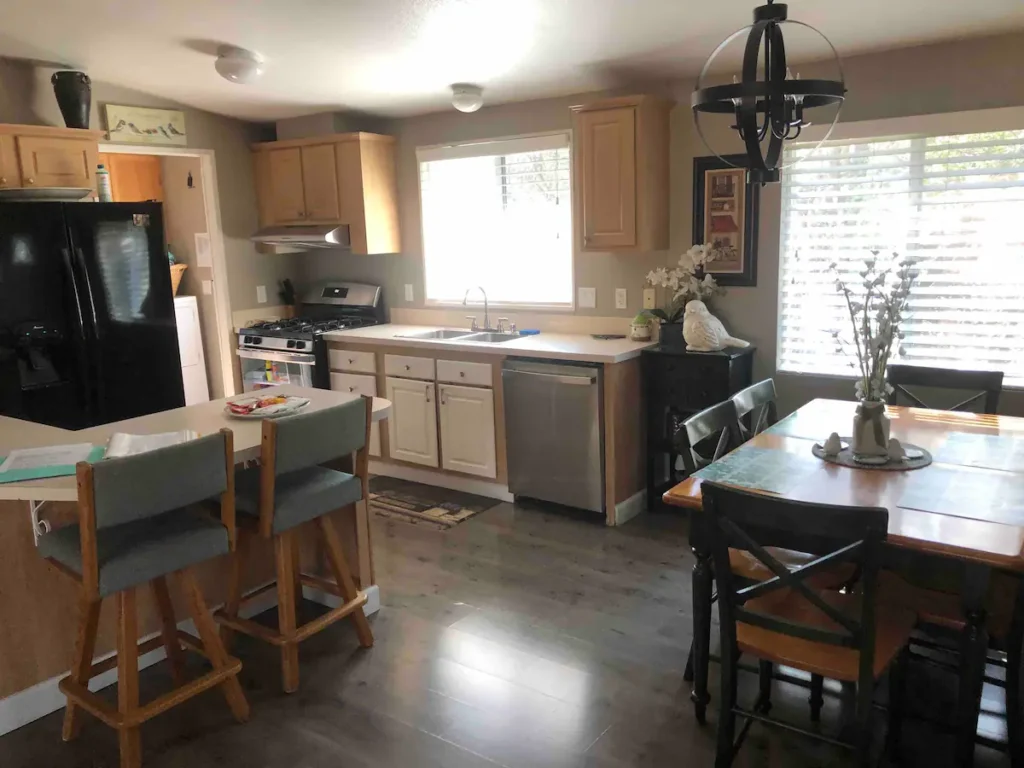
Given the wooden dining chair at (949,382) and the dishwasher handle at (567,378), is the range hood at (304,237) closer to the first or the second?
the dishwasher handle at (567,378)

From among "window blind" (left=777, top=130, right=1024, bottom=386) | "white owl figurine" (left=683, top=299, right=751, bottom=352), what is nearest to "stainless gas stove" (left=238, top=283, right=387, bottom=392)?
"white owl figurine" (left=683, top=299, right=751, bottom=352)

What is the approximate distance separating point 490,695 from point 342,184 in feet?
11.3

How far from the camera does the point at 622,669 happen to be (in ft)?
8.72

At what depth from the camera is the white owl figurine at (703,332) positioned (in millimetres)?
3848

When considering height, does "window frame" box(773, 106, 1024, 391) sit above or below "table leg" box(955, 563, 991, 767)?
above

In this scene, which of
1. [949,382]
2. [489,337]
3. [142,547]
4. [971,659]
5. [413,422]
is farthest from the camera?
[489,337]

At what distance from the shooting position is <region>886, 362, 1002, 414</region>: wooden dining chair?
3039 millimetres

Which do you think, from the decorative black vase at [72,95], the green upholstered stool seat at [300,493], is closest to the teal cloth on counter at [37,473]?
the green upholstered stool seat at [300,493]

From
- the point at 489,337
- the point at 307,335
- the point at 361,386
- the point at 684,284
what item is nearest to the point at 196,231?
the point at 307,335

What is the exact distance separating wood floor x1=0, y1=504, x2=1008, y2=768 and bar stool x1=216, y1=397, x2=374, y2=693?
0.17 m

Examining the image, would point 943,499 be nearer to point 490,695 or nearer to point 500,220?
point 490,695

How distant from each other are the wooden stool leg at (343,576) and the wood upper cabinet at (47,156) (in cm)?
254

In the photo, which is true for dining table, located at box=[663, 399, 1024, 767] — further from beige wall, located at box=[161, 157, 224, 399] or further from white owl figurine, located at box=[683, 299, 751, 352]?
beige wall, located at box=[161, 157, 224, 399]

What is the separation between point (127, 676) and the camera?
2.22 meters
